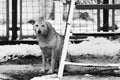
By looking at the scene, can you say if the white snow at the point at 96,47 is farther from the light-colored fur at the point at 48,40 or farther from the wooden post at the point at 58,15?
the light-colored fur at the point at 48,40

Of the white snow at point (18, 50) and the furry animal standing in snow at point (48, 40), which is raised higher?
the furry animal standing in snow at point (48, 40)

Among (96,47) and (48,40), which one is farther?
(96,47)

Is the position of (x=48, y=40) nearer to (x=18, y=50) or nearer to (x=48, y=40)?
(x=48, y=40)

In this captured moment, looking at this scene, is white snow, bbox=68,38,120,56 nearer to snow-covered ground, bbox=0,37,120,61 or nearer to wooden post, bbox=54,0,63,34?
snow-covered ground, bbox=0,37,120,61

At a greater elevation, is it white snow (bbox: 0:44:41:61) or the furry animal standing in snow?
the furry animal standing in snow

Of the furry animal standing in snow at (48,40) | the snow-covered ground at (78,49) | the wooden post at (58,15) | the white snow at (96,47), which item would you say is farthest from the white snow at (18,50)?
the wooden post at (58,15)

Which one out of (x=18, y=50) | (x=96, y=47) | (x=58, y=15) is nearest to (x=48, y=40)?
(x=18, y=50)

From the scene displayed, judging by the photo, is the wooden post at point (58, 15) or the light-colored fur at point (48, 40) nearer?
the light-colored fur at point (48, 40)

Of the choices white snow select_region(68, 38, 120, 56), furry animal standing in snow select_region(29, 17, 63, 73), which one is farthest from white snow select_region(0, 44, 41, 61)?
furry animal standing in snow select_region(29, 17, 63, 73)

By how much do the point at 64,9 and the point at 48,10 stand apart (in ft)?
1.59

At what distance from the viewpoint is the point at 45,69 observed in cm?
463

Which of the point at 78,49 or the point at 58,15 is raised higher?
the point at 58,15

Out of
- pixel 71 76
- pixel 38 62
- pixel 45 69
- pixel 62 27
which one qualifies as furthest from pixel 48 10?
pixel 71 76

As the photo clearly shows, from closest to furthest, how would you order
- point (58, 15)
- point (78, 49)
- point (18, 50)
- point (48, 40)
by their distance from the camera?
point (48, 40), point (18, 50), point (78, 49), point (58, 15)
